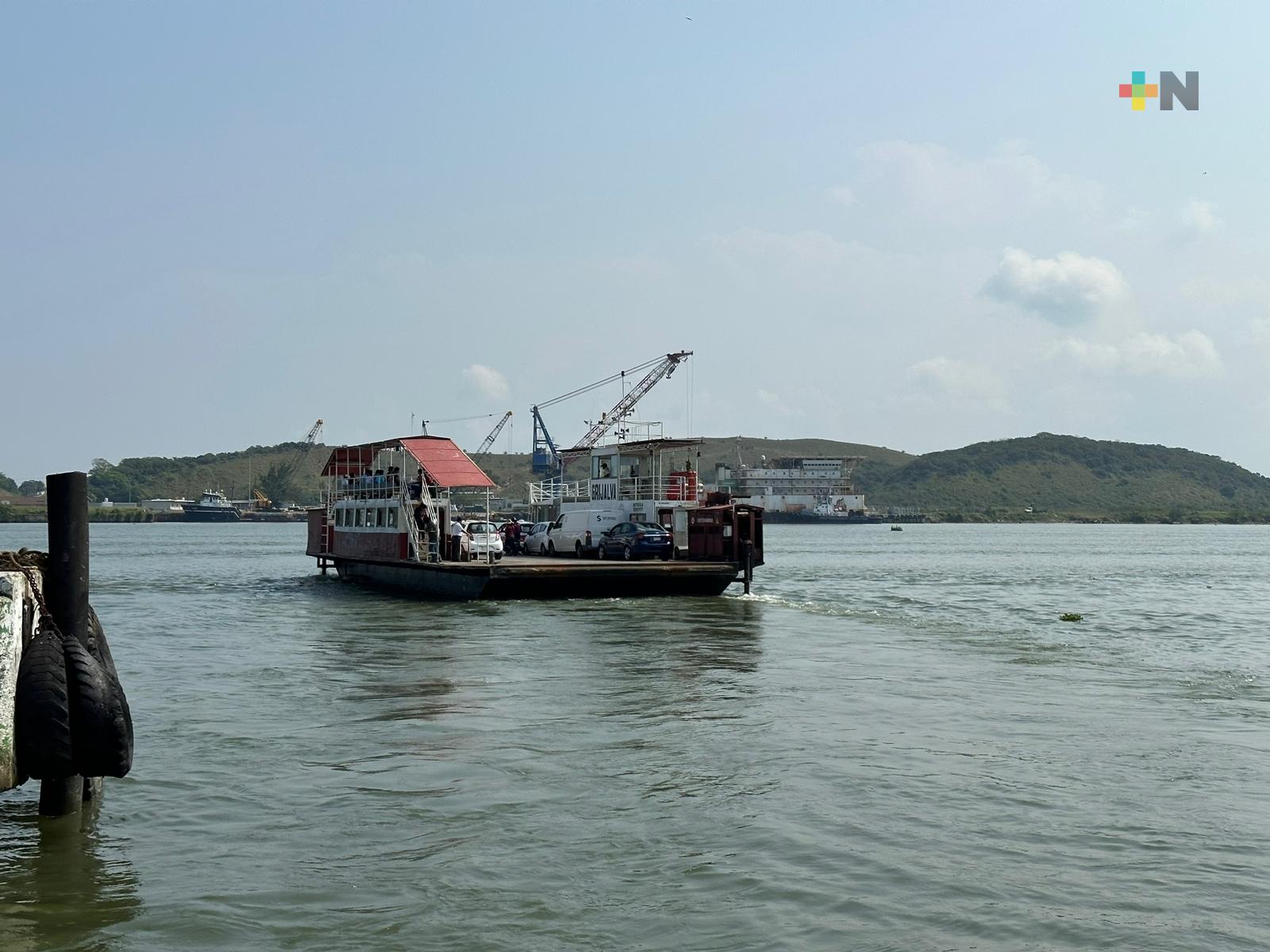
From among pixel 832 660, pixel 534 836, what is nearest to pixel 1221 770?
pixel 534 836

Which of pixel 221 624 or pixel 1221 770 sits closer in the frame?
pixel 1221 770

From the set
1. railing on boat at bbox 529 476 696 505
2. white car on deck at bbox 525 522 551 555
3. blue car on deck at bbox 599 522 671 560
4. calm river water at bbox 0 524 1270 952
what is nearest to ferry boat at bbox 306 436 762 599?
railing on boat at bbox 529 476 696 505

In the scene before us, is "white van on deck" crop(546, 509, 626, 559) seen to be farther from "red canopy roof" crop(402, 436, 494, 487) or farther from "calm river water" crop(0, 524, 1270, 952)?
"calm river water" crop(0, 524, 1270, 952)

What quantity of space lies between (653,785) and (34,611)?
5.74 meters

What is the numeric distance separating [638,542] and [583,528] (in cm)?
541

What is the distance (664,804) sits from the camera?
11375 mm

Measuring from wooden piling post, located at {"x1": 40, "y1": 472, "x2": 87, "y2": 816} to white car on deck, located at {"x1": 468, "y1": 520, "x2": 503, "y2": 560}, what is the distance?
88.7 ft

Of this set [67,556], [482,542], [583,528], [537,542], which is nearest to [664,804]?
[67,556]

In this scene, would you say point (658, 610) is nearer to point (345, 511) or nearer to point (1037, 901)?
point (345, 511)

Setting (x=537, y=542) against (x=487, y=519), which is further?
(x=537, y=542)

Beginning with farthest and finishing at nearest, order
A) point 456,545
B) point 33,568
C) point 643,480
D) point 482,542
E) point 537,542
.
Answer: point 537,542 < point 643,480 < point 482,542 < point 456,545 < point 33,568

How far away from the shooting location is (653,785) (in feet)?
39.9

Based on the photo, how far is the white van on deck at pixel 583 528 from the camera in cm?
4475

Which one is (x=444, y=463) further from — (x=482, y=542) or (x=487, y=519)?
(x=482, y=542)
